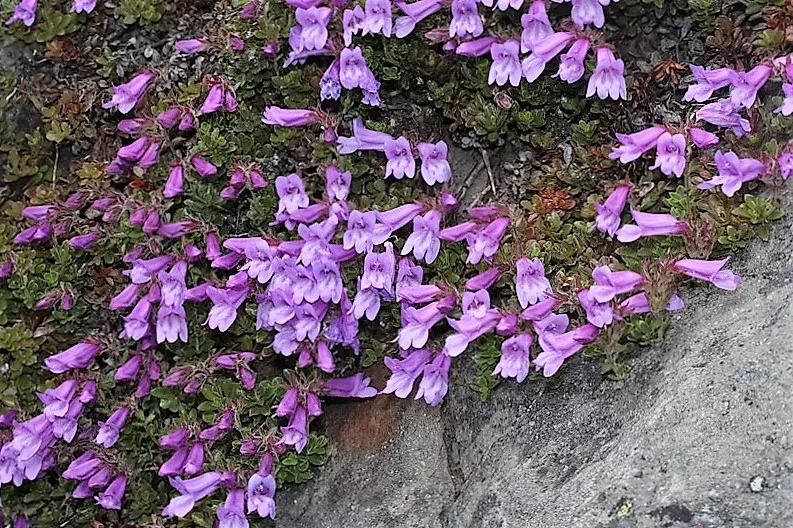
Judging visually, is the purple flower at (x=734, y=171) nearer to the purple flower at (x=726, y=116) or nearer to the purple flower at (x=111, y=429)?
the purple flower at (x=726, y=116)

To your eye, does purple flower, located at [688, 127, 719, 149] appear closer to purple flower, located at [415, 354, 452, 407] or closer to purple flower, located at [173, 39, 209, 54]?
purple flower, located at [415, 354, 452, 407]

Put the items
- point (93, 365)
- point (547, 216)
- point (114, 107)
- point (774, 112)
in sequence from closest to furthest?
point (774, 112), point (547, 216), point (93, 365), point (114, 107)

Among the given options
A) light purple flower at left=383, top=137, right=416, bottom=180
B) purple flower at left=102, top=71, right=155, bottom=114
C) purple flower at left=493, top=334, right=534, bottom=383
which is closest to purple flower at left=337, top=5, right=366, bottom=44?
light purple flower at left=383, top=137, right=416, bottom=180

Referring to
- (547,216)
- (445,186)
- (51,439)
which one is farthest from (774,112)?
(51,439)

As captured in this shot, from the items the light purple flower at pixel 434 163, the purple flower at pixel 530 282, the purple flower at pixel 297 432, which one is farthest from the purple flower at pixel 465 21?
the purple flower at pixel 297 432

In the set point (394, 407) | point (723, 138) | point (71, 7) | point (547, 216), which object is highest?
point (71, 7)

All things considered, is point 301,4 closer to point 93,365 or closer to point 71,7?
point 71,7
